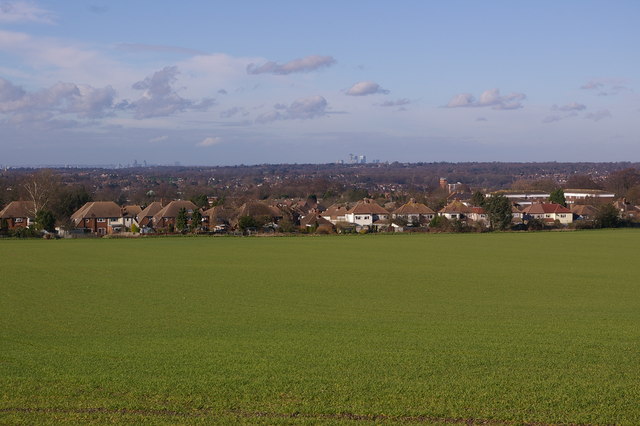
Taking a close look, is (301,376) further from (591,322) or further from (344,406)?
(591,322)

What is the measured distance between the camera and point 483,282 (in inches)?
1364

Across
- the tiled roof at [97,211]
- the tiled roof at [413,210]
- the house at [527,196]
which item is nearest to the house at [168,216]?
the tiled roof at [97,211]

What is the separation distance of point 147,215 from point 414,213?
37521mm

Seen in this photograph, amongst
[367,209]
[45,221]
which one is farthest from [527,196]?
[45,221]

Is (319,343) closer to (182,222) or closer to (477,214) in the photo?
(182,222)

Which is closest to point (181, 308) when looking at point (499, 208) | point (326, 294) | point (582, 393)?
point (326, 294)

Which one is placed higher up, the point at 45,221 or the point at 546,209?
the point at 546,209

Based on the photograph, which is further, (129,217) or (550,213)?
(550,213)

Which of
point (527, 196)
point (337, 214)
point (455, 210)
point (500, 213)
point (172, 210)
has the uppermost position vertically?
point (527, 196)

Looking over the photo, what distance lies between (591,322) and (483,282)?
13174mm

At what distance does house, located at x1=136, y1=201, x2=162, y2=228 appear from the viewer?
9381 cm

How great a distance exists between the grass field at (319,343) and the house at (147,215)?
50091mm

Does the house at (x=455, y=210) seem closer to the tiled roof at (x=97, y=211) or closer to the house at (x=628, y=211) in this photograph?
the house at (x=628, y=211)

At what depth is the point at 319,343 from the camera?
17609 millimetres
